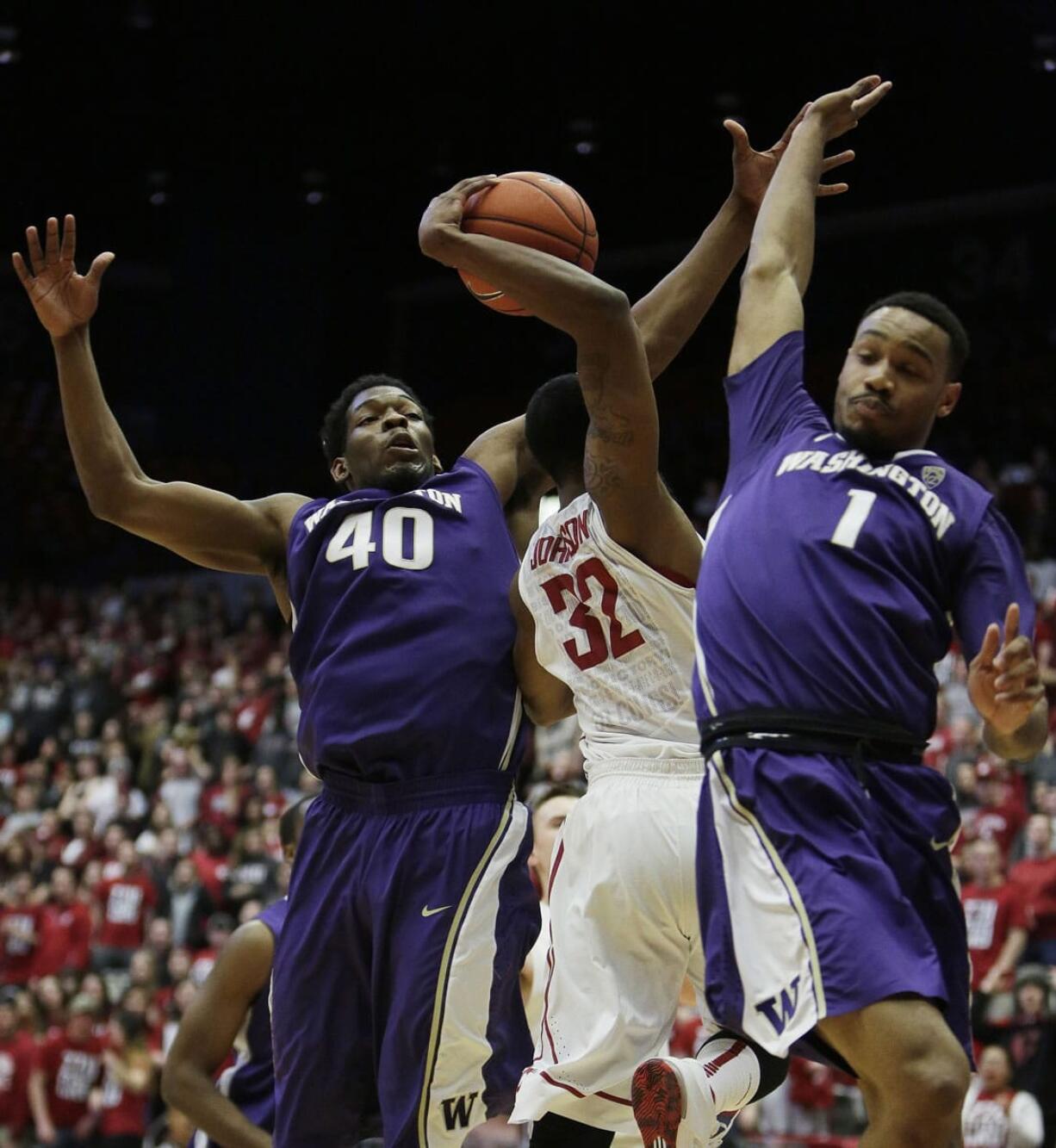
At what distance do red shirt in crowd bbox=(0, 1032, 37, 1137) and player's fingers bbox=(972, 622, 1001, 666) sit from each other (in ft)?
36.9

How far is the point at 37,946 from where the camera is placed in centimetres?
1492

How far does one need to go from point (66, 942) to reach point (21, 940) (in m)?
0.58

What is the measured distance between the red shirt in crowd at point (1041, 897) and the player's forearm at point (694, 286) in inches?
233

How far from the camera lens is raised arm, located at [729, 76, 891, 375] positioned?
3.91 meters

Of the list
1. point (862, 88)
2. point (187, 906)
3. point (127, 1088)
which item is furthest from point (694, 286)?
point (187, 906)

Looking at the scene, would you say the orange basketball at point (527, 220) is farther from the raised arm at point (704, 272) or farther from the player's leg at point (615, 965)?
the player's leg at point (615, 965)

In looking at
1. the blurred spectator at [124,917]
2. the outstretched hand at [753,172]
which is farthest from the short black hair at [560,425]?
the blurred spectator at [124,917]

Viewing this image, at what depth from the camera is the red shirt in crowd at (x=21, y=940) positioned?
586 inches

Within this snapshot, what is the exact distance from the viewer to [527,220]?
4.57 metres

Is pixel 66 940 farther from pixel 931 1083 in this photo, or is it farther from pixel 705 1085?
pixel 931 1083

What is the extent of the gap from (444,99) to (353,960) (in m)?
17.4

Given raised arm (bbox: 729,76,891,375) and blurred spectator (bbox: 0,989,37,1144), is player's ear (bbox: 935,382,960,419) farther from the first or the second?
blurred spectator (bbox: 0,989,37,1144)

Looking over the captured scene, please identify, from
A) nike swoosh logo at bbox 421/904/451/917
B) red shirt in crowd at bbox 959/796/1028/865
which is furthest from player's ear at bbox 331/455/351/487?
red shirt in crowd at bbox 959/796/1028/865

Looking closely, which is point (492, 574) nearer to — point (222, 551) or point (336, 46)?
point (222, 551)
